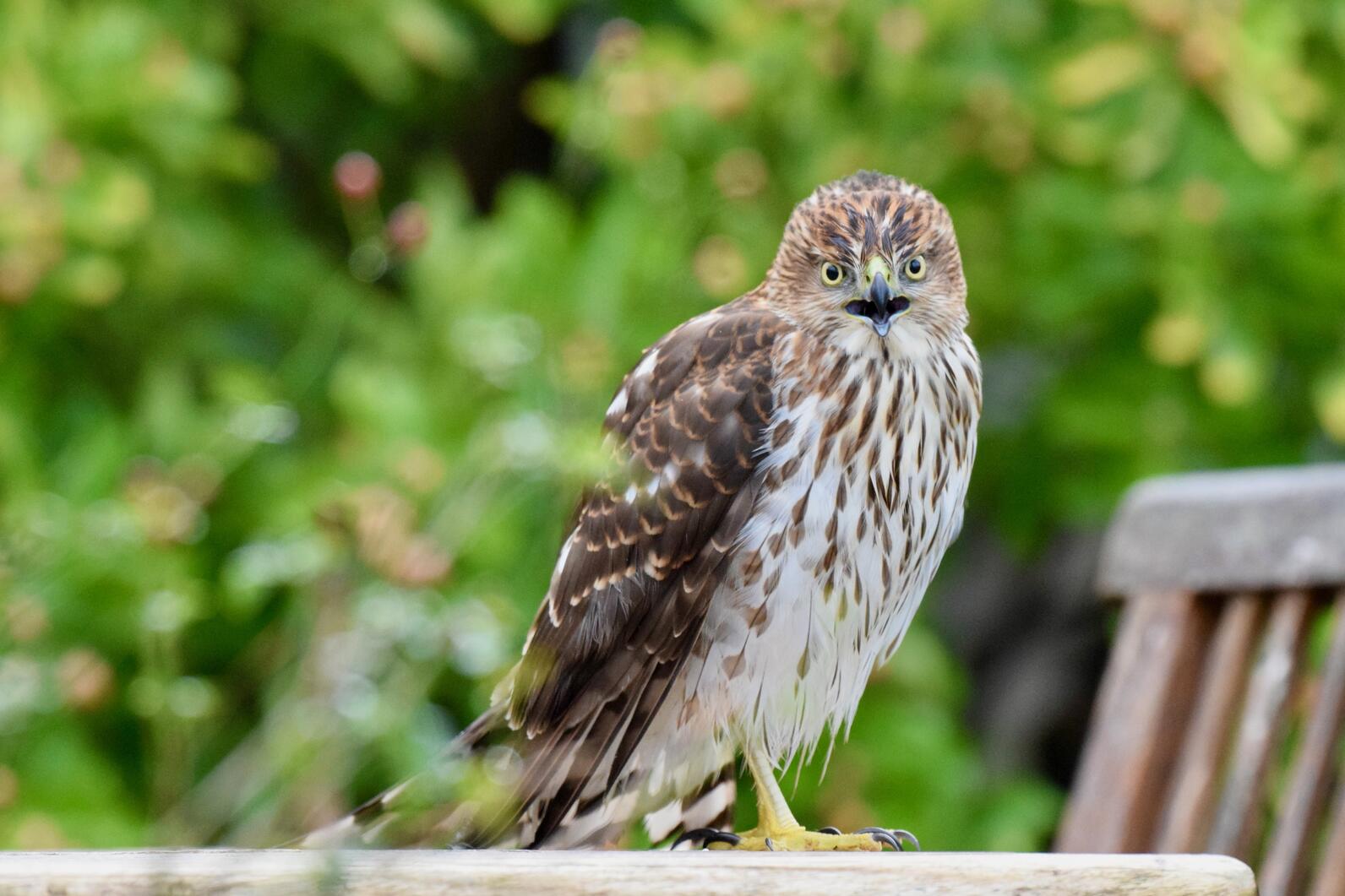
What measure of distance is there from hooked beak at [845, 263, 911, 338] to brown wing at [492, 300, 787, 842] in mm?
142

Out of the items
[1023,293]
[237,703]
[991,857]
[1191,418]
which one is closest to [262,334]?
[237,703]

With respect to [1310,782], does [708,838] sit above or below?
below

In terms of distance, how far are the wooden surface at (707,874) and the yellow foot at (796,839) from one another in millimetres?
958

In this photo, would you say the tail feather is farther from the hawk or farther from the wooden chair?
the wooden chair

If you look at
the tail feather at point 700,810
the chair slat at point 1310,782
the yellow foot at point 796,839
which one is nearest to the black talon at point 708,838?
the yellow foot at point 796,839

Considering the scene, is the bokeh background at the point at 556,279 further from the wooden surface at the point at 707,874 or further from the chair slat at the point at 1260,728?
the wooden surface at the point at 707,874

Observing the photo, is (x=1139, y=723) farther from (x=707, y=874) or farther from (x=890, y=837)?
(x=707, y=874)

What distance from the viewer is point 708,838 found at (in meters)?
2.91

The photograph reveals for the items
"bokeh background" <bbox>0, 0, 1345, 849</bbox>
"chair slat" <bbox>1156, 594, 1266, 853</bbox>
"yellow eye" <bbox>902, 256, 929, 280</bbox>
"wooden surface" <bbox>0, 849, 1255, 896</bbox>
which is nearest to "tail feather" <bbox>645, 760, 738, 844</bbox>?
"bokeh background" <bbox>0, 0, 1345, 849</bbox>

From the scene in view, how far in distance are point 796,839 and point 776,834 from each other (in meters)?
0.05

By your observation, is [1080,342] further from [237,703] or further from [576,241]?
[237,703]

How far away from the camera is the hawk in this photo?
281cm

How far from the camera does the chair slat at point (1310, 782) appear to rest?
2.99m

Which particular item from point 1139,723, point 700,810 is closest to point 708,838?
point 700,810
